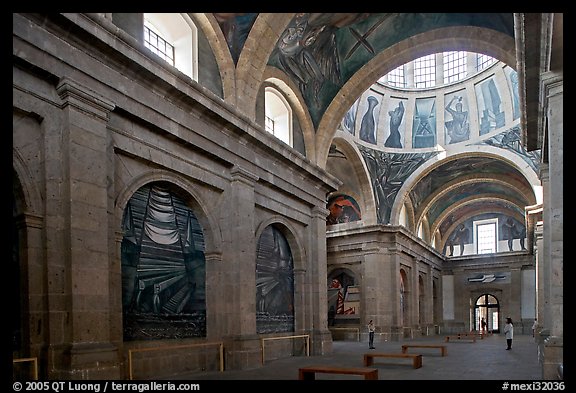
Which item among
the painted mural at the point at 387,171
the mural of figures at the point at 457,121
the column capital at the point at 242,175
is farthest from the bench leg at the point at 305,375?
the mural of figures at the point at 457,121

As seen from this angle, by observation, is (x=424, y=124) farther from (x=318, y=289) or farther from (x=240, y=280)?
(x=240, y=280)

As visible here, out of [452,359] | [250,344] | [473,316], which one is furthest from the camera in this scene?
[473,316]

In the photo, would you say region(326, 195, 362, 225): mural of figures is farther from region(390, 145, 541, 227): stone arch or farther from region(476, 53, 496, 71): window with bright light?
region(476, 53, 496, 71): window with bright light

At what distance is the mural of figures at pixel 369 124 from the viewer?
2778cm

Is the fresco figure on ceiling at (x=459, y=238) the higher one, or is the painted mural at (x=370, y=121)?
the painted mural at (x=370, y=121)

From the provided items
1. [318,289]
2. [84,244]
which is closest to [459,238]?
[318,289]

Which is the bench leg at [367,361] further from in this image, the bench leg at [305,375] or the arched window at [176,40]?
the arched window at [176,40]

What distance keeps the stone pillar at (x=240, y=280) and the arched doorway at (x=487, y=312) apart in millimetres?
33550

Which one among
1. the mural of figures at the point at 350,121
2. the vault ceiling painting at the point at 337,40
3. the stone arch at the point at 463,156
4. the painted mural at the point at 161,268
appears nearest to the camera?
the painted mural at the point at 161,268

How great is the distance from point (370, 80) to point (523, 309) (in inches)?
1086

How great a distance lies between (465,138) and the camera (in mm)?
29344

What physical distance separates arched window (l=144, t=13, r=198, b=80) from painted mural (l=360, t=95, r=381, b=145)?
52.1ft
